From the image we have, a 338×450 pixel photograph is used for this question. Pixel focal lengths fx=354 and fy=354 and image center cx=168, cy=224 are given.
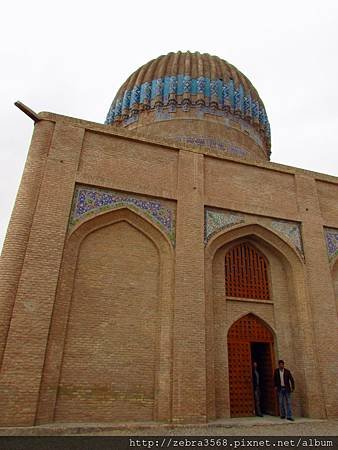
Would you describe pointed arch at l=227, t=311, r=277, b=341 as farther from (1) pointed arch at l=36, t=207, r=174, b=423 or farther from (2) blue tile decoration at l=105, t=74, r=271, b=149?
(2) blue tile decoration at l=105, t=74, r=271, b=149

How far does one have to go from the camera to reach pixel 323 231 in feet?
24.3

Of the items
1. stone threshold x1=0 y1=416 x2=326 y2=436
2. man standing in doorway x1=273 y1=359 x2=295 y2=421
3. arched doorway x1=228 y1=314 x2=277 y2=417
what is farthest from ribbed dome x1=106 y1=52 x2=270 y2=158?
stone threshold x1=0 y1=416 x2=326 y2=436

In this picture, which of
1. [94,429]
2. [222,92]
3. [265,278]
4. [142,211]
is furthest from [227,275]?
[222,92]

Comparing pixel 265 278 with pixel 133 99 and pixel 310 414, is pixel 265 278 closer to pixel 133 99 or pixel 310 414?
pixel 310 414

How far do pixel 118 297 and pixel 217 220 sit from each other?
2.38m

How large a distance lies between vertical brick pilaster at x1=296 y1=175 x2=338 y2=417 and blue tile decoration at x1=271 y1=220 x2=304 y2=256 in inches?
4.0

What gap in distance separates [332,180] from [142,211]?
185 inches

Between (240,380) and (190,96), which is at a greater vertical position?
(190,96)

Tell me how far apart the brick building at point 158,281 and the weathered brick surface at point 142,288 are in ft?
Answer: 0.07

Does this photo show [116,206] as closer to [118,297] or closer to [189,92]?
[118,297]

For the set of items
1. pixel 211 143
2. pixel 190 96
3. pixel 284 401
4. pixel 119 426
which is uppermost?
pixel 190 96

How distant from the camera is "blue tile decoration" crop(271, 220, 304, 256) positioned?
711 cm

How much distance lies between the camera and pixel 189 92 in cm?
1047

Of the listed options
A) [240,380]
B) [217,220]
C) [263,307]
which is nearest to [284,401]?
[240,380]
